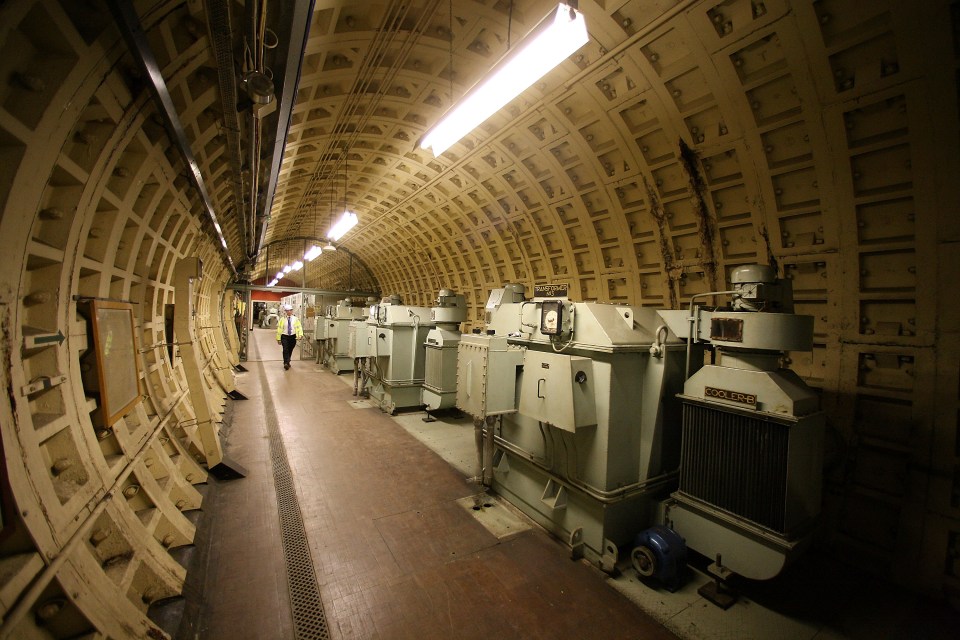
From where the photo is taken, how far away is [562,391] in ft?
13.0

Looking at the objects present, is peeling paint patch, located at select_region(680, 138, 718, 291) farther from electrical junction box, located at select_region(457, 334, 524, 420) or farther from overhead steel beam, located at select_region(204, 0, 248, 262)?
overhead steel beam, located at select_region(204, 0, 248, 262)

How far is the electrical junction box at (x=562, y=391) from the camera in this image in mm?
3889

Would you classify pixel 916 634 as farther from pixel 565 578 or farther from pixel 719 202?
pixel 719 202

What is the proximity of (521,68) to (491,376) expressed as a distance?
312cm

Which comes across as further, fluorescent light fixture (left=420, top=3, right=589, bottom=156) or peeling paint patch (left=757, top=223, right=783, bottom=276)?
peeling paint patch (left=757, top=223, right=783, bottom=276)

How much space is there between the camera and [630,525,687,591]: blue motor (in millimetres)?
3611

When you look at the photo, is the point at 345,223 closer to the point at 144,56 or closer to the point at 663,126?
the point at 144,56

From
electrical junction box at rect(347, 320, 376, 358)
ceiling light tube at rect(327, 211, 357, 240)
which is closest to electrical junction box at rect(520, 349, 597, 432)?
ceiling light tube at rect(327, 211, 357, 240)

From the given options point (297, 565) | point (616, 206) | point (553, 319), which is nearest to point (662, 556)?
point (553, 319)

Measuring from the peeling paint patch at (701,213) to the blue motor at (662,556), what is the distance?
149 inches

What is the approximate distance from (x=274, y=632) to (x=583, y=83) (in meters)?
7.18

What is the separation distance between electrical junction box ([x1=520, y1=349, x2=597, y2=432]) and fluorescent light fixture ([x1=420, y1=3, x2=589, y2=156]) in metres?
2.67

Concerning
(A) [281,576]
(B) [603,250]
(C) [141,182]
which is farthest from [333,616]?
(B) [603,250]

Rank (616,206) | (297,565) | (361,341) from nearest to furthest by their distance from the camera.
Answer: (297,565) → (616,206) → (361,341)
